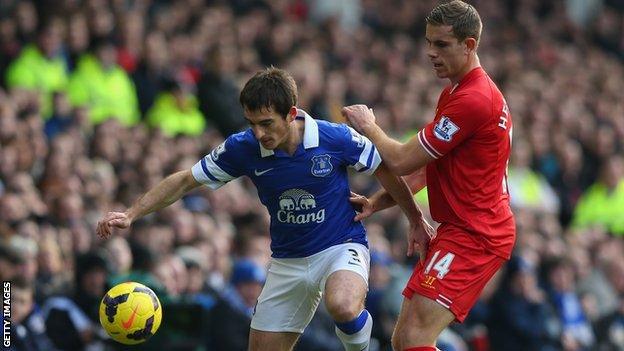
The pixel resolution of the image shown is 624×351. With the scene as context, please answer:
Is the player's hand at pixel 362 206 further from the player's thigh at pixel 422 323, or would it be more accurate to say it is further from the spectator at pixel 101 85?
the spectator at pixel 101 85

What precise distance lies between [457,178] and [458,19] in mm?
1029

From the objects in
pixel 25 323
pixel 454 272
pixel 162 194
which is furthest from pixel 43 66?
pixel 454 272

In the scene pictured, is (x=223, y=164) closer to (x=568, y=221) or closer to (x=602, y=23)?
(x=568, y=221)

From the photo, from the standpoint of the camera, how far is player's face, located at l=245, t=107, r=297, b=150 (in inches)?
344

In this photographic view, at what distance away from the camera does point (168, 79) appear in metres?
16.2

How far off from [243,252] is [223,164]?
13.5ft

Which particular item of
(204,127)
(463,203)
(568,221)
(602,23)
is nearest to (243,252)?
(204,127)

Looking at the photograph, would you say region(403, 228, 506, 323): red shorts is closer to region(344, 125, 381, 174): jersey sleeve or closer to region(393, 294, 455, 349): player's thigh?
region(393, 294, 455, 349): player's thigh

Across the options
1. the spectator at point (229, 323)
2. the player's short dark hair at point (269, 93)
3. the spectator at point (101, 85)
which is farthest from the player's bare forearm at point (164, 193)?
the spectator at point (101, 85)

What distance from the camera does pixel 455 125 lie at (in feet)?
28.7

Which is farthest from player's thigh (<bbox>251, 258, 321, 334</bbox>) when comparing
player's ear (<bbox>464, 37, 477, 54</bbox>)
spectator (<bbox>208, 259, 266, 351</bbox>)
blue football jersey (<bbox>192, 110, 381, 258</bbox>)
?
spectator (<bbox>208, 259, 266, 351</bbox>)

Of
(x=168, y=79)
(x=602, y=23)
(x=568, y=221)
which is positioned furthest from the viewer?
(x=602, y=23)

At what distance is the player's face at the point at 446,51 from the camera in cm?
882

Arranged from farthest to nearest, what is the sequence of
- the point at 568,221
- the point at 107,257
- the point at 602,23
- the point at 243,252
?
the point at 602,23 → the point at 568,221 → the point at 243,252 → the point at 107,257
